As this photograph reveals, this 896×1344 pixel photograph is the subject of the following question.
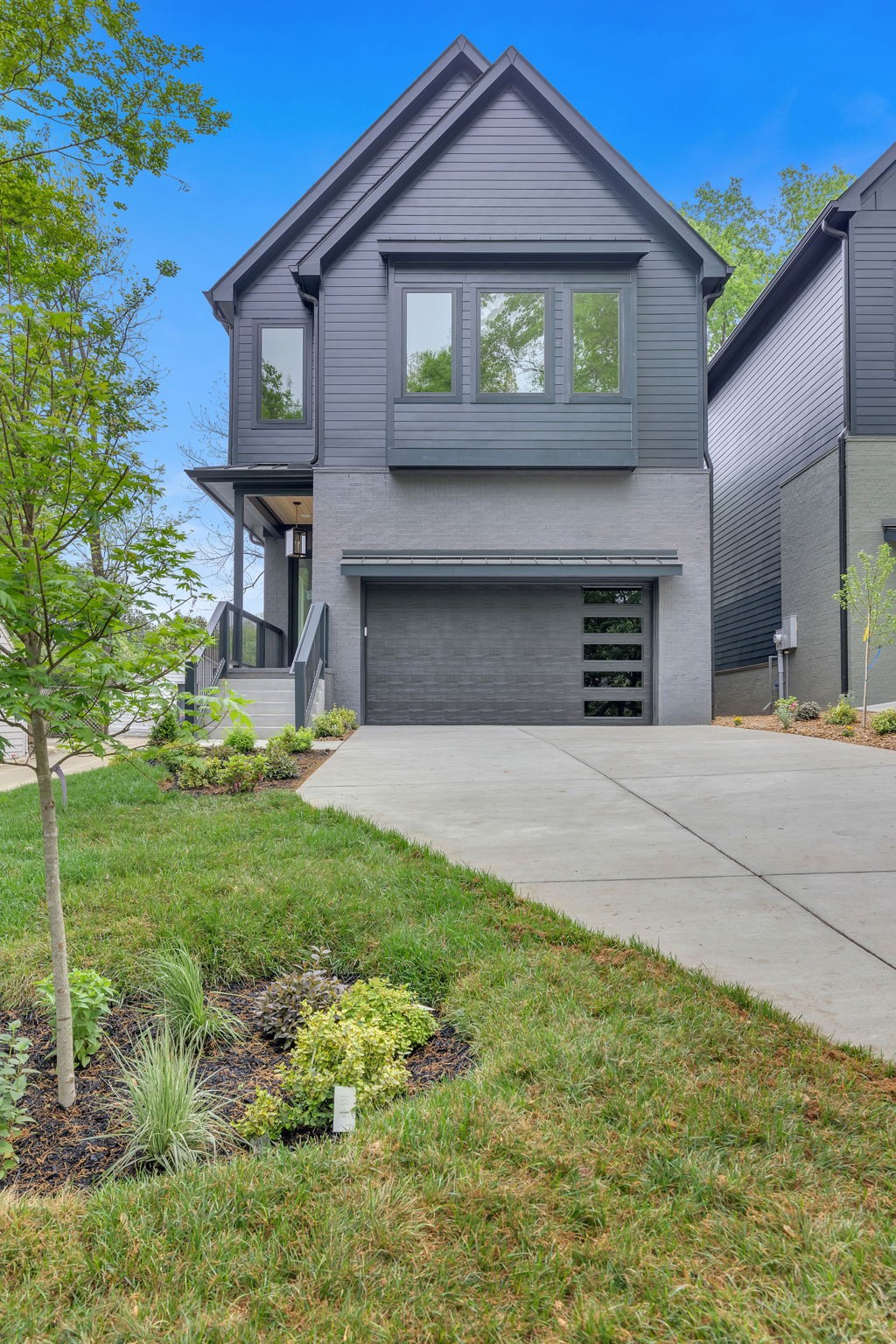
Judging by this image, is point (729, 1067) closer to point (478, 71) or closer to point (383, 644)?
point (383, 644)

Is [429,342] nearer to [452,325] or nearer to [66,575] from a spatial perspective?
[452,325]

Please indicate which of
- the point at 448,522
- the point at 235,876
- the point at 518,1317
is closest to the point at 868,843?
the point at 235,876

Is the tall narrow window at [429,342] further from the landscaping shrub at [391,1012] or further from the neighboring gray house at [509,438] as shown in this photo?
the landscaping shrub at [391,1012]

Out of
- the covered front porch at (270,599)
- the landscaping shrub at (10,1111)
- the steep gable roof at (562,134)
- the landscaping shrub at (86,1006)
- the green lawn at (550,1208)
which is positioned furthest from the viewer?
the steep gable roof at (562,134)

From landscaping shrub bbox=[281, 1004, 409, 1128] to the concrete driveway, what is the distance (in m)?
1.20

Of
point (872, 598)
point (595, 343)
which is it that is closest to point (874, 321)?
point (595, 343)

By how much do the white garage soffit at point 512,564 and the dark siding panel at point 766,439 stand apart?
388 centimetres

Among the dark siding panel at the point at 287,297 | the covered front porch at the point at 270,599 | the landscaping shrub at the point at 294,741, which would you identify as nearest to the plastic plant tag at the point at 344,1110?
the covered front porch at the point at 270,599

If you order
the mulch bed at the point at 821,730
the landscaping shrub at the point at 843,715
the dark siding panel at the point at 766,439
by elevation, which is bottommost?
the mulch bed at the point at 821,730

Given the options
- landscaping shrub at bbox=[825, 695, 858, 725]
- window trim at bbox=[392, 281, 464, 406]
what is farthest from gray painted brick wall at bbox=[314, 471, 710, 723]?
landscaping shrub at bbox=[825, 695, 858, 725]

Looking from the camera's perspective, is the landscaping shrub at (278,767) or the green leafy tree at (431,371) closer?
the landscaping shrub at (278,767)

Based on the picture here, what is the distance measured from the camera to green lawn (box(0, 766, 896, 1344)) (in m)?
1.41

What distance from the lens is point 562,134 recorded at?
41.2 ft

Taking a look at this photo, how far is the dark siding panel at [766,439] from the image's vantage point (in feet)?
43.3
